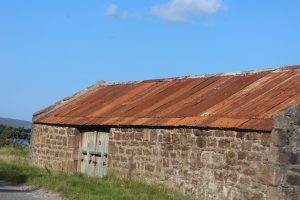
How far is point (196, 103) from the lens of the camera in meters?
14.0

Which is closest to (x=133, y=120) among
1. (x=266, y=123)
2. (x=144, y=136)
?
(x=144, y=136)

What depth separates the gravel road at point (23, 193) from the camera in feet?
38.1

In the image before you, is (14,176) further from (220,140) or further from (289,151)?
(289,151)

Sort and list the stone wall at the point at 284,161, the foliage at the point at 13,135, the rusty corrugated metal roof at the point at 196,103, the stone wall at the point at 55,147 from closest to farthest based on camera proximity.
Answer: the stone wall at the point at 284,161 < the rusty corrugated metal roof at the point at 196,103 < the stone wall at the point at 55,147 < the foliage at the point at 13,135

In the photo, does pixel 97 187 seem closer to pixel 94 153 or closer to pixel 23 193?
pixel 23 193

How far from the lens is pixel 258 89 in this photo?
42.9 ft

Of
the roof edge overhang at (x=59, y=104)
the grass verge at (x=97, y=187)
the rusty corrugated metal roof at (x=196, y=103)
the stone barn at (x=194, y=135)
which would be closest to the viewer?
the stone barn at (x=194, y=135)

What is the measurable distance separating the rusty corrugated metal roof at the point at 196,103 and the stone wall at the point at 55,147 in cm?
36

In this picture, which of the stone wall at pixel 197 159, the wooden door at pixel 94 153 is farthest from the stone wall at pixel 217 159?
the wooden door at pixel 94 153

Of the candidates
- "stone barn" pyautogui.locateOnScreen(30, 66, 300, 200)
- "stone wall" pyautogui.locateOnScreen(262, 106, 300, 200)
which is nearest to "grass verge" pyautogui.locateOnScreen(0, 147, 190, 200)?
"stone barn" pyautogui.locateOnScreen(30, 66, 300, 200)

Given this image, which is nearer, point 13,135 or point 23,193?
point 23,193

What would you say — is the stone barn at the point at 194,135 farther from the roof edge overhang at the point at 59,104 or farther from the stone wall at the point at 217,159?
the roof edge overhang at the point at 59,104

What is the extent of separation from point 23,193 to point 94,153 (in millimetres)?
4436

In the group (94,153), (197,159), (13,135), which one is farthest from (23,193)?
(13,135)
